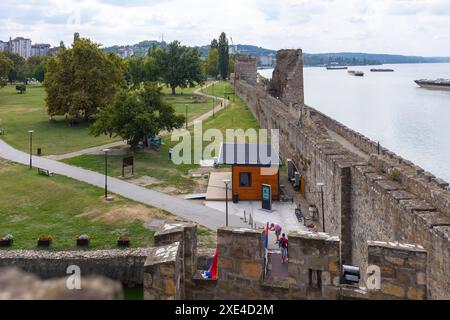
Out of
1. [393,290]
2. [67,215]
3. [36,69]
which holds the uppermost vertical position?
[36,69]

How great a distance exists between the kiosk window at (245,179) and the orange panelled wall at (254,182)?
14 centimetres

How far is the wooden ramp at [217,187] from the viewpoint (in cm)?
2239

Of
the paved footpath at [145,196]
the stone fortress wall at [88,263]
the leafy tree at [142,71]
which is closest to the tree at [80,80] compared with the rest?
the paved footpath at [145,196]

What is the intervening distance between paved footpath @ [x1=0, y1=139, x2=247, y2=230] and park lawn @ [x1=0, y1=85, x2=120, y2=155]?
14.4ft

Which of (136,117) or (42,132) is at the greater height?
(136,117)

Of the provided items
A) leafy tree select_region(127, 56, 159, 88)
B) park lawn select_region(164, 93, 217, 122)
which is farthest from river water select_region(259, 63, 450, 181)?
leafy tree select_region(127, 56, 159, 88)

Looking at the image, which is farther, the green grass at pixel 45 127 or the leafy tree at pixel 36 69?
the leafy tree at pixel 36 69

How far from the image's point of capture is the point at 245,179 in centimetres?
2264

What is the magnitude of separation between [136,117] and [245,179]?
11.7 m

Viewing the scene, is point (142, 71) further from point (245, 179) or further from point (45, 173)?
point (245, 179)

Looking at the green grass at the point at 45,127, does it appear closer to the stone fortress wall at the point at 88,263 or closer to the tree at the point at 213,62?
the stone fortress wall at the point at 88,263

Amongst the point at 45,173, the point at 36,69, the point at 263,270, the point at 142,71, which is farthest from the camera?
the point at 36,69

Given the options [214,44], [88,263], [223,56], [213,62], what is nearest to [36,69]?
[213,62]

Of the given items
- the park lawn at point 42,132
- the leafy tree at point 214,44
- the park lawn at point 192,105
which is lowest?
the park lawn at point 42,132
